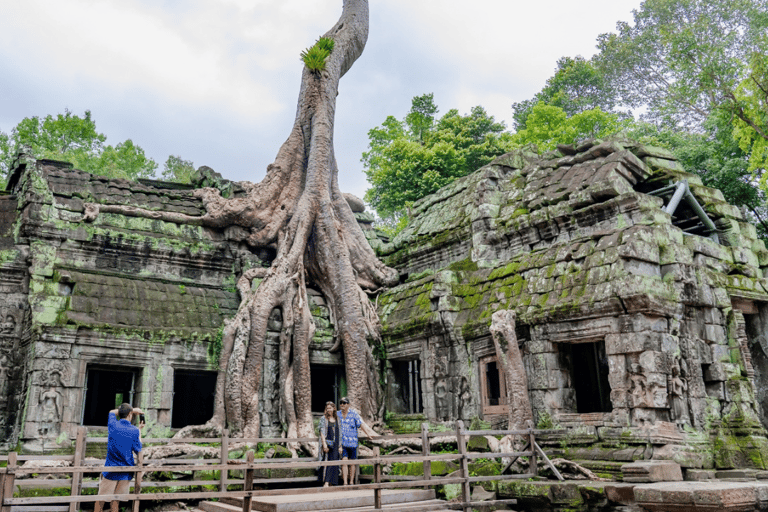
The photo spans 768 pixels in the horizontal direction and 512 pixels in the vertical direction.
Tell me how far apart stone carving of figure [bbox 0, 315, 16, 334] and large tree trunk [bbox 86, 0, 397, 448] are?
2.22m

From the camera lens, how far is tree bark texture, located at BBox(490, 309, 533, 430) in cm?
924

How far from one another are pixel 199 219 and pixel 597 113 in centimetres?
1607

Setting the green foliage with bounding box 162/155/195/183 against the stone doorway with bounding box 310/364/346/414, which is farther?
the green foliage with bounding box 162/155/195/183

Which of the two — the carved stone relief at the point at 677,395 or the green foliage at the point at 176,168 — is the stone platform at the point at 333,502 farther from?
the green foliage at the point at 176,168

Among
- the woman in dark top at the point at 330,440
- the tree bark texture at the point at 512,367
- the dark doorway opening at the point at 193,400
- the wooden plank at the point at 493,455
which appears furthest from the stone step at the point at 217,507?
the dark doorway opening at the point at 193,400

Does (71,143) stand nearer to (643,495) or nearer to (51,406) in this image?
(51,406)

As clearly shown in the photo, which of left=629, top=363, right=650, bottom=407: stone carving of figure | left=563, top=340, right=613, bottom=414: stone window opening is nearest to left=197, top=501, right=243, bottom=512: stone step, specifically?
left=629, top=363, right=650, bottom=407: stone carving of figure

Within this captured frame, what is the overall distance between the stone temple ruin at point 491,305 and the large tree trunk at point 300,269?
34 cm

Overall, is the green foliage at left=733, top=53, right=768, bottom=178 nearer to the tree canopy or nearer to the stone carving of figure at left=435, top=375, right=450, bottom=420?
the stone carving of figure at left=435, top=375, right=450, bottom=420

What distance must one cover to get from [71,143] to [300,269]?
66.9ft

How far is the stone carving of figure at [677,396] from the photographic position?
28.0 feet

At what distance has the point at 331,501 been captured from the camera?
22.4 ft

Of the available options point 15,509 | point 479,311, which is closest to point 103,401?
point 15,509

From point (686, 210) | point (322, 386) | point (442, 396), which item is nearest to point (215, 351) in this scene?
point (322, 386)
